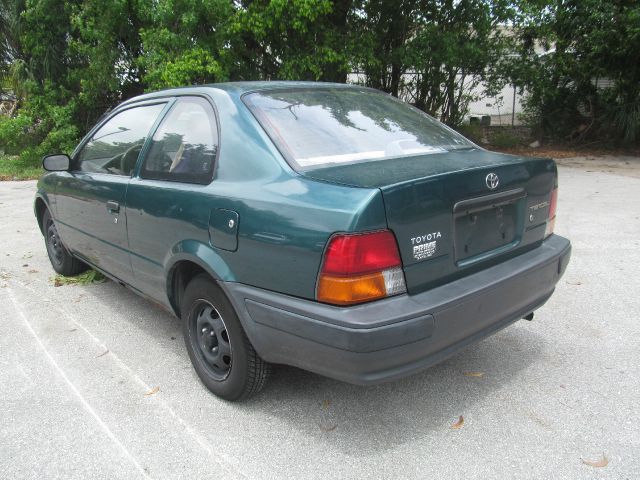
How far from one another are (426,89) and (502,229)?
12.3 metres

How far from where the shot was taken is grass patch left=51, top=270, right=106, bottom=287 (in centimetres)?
495

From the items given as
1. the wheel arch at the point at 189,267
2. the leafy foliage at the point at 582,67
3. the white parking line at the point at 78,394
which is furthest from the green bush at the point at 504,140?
the wheel arch at the point at 189,267

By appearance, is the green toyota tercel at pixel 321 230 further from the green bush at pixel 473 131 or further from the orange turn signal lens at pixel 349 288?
the green bush at pixel 473 131

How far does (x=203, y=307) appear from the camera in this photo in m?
2.93

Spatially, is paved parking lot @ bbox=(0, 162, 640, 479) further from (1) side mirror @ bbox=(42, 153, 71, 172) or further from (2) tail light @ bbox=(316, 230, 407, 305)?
(1) side mirror @ bbox=(42, 153, 71, 172)

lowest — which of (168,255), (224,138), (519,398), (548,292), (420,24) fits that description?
(519,398)

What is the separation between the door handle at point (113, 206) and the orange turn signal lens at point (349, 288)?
1.88 m

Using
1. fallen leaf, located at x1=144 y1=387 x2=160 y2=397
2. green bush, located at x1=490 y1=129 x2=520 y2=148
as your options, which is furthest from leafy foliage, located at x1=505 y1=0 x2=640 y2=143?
fallen leaf, located at x1=144 y1=387 x2=160 y2=397

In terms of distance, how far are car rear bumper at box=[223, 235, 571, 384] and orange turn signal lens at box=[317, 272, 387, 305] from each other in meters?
0.04

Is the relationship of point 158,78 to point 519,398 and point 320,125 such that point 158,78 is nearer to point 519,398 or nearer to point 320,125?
point 320,125

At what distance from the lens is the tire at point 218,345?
2648mm

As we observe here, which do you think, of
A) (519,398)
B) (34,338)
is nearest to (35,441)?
(34,338)

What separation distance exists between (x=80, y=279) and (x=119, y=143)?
1.84m

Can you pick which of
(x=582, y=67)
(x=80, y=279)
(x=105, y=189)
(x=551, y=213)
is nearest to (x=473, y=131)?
(x=582, y=67)
